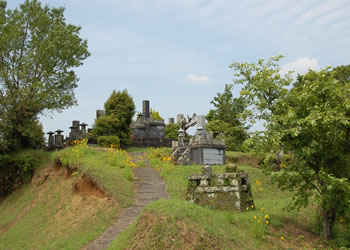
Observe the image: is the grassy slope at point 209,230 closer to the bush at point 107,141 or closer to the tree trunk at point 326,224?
the tree trunk at point 326,224

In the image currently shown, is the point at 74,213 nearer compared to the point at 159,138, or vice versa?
the point at 74,213

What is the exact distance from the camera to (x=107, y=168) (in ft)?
52.7

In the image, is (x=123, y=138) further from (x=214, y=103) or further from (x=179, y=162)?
(x=214, y=103)

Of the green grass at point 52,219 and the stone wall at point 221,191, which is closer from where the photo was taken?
the green grass at point 52,219

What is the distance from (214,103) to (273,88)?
30453mm

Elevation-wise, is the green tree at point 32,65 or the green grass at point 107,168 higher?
the green tree at point 32,65

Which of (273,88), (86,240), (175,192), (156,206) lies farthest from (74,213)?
(273,88)

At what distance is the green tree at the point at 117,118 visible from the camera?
2692cm

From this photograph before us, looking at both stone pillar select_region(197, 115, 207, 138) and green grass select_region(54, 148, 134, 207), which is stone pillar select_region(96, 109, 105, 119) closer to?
stone pillar select_region(197, 115, 207, 138)

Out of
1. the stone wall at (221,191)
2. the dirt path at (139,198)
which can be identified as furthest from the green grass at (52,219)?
the stone wall at (221,191)

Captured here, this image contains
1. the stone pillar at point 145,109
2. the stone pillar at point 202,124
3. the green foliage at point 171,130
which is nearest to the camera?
the stone pillar at point 202,124

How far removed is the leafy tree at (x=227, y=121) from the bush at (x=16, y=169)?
17.1m

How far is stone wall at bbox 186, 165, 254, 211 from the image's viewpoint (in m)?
11.9

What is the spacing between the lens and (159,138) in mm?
30641
